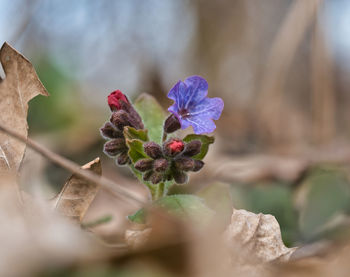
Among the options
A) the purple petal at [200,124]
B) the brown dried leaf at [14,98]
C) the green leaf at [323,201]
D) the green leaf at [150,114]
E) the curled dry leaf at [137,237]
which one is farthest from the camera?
the green leaf at [323,201]

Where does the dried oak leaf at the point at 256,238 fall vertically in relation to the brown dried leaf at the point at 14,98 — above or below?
below

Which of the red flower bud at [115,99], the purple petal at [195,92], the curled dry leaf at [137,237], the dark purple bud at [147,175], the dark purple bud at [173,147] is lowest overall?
the curled dry leaf at [137,237]

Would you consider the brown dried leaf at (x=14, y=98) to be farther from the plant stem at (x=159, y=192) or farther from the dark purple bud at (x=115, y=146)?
the plant stem at (x=159, y=192)

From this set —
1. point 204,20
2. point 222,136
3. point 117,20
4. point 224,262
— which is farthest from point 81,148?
point 204,20

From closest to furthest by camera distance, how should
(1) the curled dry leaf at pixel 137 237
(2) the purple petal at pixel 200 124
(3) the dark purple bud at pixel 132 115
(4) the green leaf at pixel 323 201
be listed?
(1) the curled dry leaf at pixel 137 237, (2) the purple petal at pixel 200 124, (3) the dark purple bud at pixel 132 115, (4) the green leaf at pixel 323 201

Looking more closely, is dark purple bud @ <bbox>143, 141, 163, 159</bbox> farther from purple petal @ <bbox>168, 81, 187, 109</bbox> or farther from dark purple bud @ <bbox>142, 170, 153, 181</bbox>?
purple petal @ <bbox>168, 81, 187, 109</bbox>

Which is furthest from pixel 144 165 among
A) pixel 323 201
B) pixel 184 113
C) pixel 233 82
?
pixel 233 82

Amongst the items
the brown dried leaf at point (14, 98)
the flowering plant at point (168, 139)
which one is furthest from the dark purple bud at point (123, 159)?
the brown dried leaf at point (14, 98)

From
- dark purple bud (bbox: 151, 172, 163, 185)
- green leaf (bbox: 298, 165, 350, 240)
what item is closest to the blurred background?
green leaf (bbox: 298, 165, 350, 240)

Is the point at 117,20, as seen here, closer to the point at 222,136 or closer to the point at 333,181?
the point at 222,136
